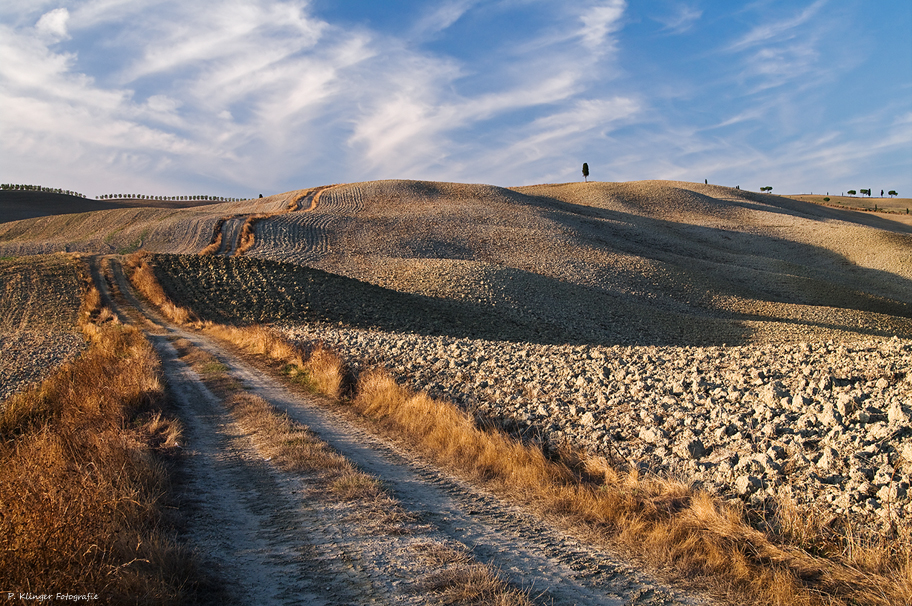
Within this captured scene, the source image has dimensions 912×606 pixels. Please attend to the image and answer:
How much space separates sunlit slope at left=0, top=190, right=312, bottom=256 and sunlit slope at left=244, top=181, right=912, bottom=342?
9009mm

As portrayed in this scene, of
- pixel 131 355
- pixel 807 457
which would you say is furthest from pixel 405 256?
pixel 807 457

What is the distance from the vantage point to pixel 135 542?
14.0 feet

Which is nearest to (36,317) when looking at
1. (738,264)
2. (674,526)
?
(674,526)

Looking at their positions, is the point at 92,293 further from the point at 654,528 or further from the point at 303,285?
the point at 654,528

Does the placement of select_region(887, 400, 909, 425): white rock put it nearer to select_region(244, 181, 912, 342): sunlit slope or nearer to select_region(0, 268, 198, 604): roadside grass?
select_region(0, 268, 198, 604): roadside grass

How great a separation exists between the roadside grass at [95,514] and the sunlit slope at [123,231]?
4749 centimetres

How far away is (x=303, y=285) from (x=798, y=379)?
90.4ft

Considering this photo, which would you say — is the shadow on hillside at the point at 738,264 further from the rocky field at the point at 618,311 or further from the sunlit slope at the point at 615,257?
the rocky field at the point at 618,311

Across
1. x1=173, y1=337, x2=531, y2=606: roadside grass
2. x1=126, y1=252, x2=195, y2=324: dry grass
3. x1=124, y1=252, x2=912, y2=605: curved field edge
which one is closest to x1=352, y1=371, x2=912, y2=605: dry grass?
x1=124, y1=252, x2=912, y2=605: curved field edge

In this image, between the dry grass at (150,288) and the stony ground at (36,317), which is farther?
the dry grass at (150,288)

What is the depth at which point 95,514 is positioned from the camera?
4.59 m

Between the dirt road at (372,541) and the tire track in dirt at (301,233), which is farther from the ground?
the tire track in dirt at (301,233)

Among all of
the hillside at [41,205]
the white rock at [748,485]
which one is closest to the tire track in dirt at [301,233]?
the white rock at [748,485]

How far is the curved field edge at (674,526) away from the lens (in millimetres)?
4371
